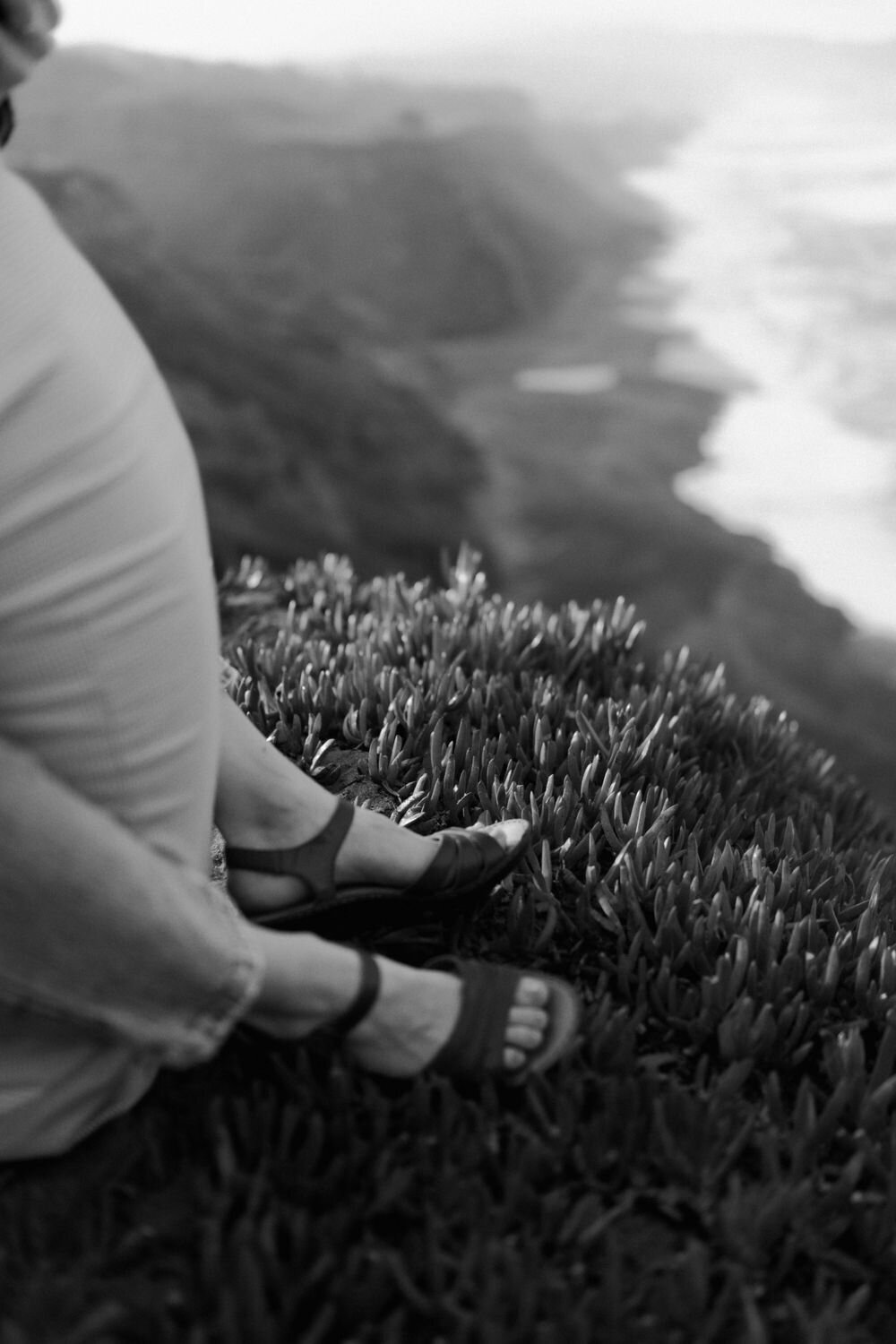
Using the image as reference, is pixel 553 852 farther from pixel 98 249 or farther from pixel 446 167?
pixel 446 167

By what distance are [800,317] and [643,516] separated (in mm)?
3329

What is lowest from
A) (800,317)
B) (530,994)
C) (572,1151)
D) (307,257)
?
(307,257)

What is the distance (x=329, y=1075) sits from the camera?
1634 millimetres

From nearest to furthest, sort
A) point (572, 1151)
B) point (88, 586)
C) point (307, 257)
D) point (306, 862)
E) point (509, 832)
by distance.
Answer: point (88, 586), point (572, 1151), point (306, 862), point (509, 832), point (307, 257)

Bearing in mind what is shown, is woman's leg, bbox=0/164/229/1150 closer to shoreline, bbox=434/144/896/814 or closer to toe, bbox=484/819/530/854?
toe, bbox=484/819/530/854

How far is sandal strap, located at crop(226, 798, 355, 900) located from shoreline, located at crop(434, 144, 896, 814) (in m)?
5.54

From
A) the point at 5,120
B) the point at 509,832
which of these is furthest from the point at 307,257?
the point at 5,120

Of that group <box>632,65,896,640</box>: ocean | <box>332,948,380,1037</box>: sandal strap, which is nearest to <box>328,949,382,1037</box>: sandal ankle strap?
<box>332,948,380,1037</box>: sandal strap

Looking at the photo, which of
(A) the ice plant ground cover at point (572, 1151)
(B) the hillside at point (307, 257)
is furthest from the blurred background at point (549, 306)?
(A) the ice plant ground cover at point (572, 1151)

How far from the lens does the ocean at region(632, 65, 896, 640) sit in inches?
410

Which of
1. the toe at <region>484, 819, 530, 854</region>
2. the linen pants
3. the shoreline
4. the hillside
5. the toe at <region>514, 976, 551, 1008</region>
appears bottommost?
the shoreline

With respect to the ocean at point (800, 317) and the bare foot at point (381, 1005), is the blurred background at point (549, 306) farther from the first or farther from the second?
the bare foot at point (381, 1005)

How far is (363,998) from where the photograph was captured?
5.05 feet

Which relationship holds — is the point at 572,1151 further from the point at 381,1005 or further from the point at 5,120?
the point at 5,120
